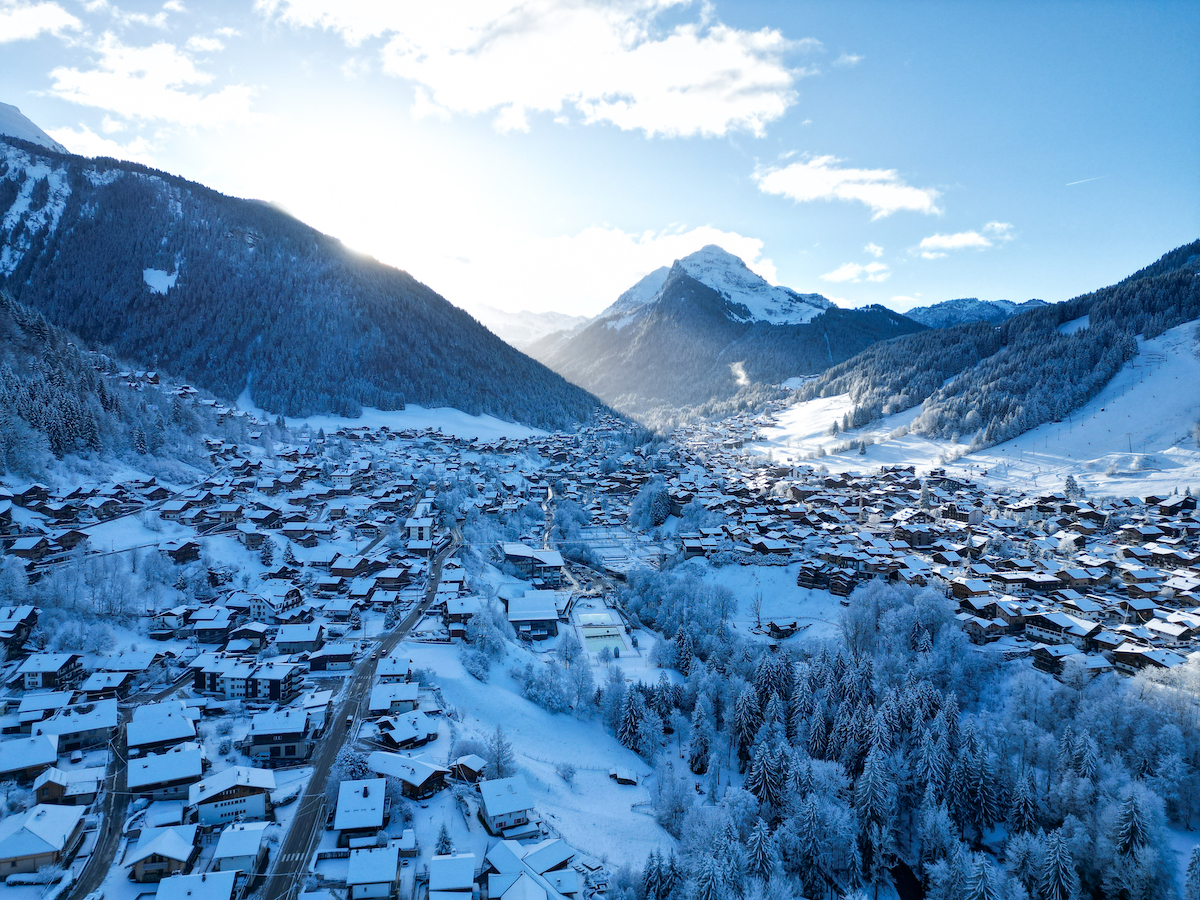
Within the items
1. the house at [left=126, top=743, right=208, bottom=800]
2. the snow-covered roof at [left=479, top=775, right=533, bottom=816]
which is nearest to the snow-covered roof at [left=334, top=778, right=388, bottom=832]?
the snow-covered roof at [left=479, top=775, right=533, bottom=816]

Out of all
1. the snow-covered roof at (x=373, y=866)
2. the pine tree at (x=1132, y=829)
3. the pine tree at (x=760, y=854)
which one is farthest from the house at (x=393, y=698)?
the pine tree at (x=1132, y=829)

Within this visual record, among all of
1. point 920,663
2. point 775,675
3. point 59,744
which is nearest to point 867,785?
point 775,675

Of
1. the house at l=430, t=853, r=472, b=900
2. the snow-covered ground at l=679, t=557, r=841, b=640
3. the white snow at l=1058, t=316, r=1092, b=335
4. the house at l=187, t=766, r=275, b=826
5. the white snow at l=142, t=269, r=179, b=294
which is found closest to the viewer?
the house at l=430, t=853, r=472, b=900

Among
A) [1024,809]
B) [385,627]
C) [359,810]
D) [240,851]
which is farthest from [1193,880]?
[385,627]

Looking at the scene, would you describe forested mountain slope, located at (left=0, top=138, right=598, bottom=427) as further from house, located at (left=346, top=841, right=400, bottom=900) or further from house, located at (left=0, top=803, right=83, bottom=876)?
house, located at (left=346, top=841, right=400, bottom=900)

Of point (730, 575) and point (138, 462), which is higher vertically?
point (138, 462)

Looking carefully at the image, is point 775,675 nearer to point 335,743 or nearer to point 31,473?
point 335,743
